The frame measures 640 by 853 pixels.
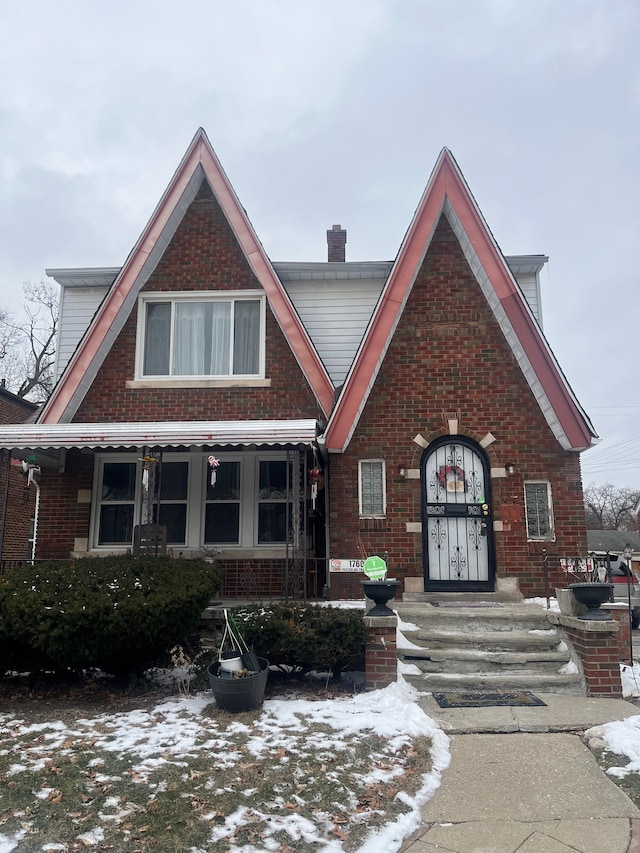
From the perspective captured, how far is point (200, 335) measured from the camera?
38.0ft

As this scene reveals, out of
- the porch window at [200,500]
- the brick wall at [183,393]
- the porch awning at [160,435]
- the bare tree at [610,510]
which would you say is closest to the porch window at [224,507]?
the porch window at [200,500]

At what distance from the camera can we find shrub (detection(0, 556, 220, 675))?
6.29 meters

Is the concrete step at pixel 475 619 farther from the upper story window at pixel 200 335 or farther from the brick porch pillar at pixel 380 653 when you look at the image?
the upper story window at pixel 200 335

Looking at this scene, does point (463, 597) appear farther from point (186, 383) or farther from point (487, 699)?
point (186, 383)

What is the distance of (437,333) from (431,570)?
3912 mm

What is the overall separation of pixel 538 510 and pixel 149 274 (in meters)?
7.97

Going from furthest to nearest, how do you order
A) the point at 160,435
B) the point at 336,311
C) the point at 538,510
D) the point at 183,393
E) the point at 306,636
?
the point at 336,311 < the point at 183,393 < the point at 538,510 < the point at 160,435 < the point at 306,636

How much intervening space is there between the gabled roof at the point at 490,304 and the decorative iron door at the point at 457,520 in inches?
55.7

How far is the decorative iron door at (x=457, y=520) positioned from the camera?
9953 millimetres

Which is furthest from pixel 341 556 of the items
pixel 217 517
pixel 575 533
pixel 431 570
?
pixel 575 533

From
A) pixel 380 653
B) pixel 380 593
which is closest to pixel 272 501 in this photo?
pixel 380 593

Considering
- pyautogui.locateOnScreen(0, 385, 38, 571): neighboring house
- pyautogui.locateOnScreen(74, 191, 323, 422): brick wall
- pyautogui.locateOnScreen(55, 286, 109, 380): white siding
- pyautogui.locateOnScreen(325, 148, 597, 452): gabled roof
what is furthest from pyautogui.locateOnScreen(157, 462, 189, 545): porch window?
pyautogui.locateOnScreen(0, 385, 38, 571): neighboring house

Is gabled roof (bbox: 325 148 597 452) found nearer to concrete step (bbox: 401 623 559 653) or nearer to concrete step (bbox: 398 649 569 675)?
concrete step (bbox: 401 623 559 653)

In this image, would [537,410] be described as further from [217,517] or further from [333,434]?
[217,517]
